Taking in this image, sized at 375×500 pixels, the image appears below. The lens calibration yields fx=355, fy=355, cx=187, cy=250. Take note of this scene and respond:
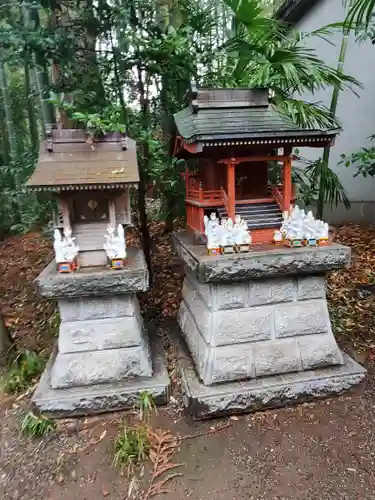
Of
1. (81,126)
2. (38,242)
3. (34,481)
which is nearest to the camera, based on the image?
(34,481)

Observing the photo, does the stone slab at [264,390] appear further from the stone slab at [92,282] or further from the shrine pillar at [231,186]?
the shrine pillar at [231,186]

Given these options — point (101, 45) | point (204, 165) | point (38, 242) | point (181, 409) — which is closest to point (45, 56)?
point (101, 45)

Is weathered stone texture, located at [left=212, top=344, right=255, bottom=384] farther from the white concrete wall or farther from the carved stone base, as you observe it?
the white concrete wall

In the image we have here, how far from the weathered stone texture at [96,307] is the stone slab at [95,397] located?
2.56ft

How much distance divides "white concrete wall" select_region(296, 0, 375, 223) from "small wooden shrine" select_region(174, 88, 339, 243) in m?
4.71

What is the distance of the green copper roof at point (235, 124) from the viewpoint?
3662mm

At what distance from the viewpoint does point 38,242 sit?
912 cm

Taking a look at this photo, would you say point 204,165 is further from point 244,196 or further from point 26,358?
point 26,358

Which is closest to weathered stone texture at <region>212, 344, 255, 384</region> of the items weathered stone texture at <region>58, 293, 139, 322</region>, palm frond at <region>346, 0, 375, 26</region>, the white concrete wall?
weathered stone texture at <region>58, 293, 139, 322</region>

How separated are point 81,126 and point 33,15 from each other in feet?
5.57

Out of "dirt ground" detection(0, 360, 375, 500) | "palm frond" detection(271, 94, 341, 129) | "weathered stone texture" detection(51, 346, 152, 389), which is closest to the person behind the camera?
"dirt ground" detection(0, 360, 375, 500)

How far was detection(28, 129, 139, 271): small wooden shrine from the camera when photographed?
144 inches

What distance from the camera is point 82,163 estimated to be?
3.86 meters

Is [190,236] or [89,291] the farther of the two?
[190,236]
